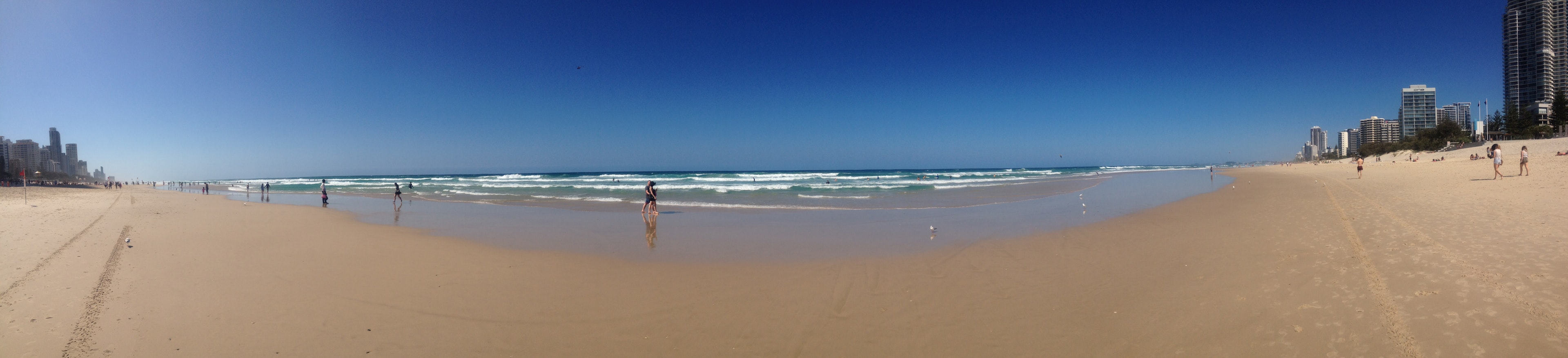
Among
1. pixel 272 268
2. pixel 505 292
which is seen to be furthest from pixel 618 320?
pixel 272 268

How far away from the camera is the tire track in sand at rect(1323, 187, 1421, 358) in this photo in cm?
372

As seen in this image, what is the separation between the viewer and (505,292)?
596 centimetres

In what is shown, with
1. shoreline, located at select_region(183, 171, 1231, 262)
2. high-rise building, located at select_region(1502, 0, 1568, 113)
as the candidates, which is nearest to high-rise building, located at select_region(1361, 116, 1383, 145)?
high-rise building, located at select_region(1502, 0, 1568, 113)

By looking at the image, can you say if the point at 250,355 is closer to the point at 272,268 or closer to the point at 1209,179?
the point at 272,268

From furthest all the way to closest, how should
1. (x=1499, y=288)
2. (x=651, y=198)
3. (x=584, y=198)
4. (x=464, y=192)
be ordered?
(x=464, y=192), (x=584, y=198), (x=651, y=198), (x=1499, y=288)

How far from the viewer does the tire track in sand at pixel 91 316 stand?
14.0 ft

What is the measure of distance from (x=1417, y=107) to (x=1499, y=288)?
602 feet

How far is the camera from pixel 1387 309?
4469 millimetres

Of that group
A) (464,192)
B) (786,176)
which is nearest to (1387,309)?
(464,192)

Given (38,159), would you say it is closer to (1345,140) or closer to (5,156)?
(5,156)

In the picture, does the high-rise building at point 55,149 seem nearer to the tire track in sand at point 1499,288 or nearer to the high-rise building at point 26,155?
the high-rise building at point 26,155

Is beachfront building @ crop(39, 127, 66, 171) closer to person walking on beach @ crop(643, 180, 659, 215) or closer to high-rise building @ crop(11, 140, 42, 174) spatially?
high-rise building @ crop(11, 140, 42, 174)

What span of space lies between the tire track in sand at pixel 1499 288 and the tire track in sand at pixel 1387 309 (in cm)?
62

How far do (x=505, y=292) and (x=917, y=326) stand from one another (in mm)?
4486
